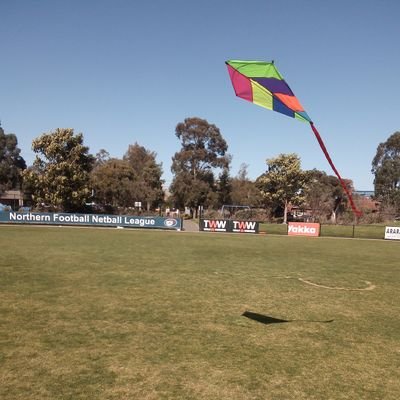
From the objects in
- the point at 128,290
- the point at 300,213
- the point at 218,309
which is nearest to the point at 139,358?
the point at 218,309

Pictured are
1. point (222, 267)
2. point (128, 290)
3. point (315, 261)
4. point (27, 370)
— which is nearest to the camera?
point (27, 370)

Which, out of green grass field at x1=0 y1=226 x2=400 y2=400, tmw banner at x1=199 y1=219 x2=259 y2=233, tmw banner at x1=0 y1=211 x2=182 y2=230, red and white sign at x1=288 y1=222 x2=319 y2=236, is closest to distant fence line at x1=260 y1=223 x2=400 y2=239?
red and white sign at x1=288 y1=222 x2=319 y2=236

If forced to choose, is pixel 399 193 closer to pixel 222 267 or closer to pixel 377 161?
pixel 377 161

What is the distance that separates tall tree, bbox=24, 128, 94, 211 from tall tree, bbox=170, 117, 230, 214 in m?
21.0

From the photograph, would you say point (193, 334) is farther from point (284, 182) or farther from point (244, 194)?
point (244, 194)

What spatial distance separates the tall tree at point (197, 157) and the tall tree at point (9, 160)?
38227mm

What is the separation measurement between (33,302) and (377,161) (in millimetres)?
89640

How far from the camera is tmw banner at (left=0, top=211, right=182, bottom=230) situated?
140 ft

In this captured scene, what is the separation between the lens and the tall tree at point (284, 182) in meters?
61.8

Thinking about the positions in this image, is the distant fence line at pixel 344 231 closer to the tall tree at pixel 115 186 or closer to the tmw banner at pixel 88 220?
the tmw banner at pixel 88 220

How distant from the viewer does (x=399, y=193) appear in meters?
75.0

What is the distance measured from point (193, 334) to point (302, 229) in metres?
35.2

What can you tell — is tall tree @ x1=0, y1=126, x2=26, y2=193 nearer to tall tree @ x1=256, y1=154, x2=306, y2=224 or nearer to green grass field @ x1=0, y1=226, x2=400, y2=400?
tall tree @ x1=256, y1=154, x2=306, y2=224

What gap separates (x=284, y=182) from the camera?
203 ft
